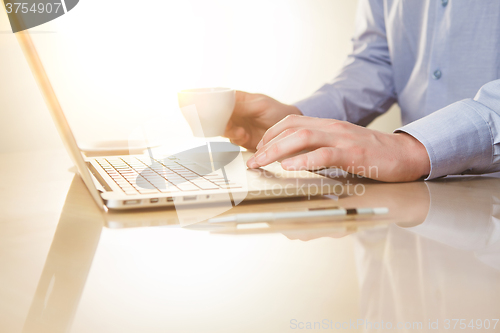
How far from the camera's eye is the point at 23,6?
42 cm

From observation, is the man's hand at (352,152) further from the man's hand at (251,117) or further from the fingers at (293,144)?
the man's hand at (251,117)

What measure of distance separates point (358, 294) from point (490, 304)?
0.26ft

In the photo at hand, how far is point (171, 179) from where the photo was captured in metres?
0.48

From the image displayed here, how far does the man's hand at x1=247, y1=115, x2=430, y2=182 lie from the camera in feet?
1.67

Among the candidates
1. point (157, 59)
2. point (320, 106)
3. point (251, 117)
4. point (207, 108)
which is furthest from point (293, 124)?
point (157, 59)

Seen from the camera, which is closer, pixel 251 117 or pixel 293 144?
pixel 293 144

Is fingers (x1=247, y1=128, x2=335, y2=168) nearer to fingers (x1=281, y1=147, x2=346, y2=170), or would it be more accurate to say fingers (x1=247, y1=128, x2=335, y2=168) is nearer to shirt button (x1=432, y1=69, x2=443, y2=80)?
fingers (x1=281, y1=147, x2=346, y2=170)

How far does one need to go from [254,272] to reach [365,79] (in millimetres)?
875

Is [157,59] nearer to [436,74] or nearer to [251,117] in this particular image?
[251,117]

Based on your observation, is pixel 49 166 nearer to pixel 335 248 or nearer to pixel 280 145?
pixel 280 145

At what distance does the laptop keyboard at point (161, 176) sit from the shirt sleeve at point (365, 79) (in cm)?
53

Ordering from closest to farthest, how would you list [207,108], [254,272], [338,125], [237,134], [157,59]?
[254,272] < [338,125] < [207,108] < [237,134] < [157,59]

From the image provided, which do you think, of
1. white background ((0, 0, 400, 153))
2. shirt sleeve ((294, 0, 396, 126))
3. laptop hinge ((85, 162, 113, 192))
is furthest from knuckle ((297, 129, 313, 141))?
shirt sleeve ((294, 0, 396, 126))

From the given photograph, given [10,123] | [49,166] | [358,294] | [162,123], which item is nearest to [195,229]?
[358,294]
